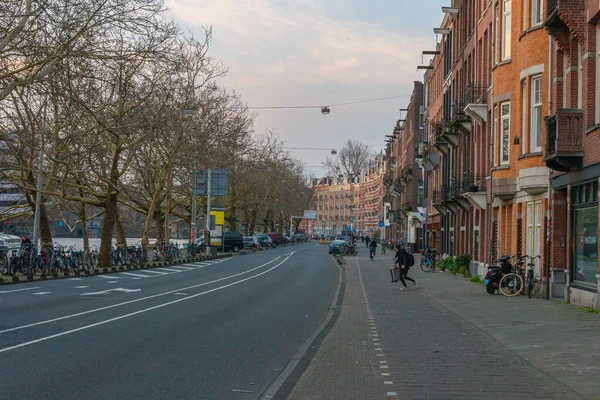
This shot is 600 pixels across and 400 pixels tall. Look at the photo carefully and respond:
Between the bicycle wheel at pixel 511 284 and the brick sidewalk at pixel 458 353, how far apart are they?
7.08 ft

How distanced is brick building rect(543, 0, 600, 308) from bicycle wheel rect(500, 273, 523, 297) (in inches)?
56.6

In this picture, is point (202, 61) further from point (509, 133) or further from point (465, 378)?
point (465, 378)

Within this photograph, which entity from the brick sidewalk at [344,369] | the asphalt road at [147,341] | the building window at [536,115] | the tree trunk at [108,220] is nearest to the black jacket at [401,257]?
the asphalt road at [147,341]

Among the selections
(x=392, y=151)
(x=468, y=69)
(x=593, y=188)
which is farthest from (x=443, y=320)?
(x=392, y=151)

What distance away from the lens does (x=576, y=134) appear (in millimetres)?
18953

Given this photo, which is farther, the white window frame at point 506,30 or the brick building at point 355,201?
the brick building at point 355,201

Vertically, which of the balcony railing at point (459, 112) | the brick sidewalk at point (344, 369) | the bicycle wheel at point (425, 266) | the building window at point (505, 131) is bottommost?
the brick sidewalk at point (344, 369)

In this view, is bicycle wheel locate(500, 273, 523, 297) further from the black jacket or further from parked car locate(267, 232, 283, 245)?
parked car locate(267, 232, 283, 245)

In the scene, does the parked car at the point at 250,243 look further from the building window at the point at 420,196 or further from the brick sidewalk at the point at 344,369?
the brick sidewalk at the point at 344,369

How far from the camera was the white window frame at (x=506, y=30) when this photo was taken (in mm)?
27125

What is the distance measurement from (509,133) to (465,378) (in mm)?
18524

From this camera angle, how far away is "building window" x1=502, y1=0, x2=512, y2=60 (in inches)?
1071

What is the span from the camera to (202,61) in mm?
45594

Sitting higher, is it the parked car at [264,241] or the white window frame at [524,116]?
the white window frame at [524,116]
